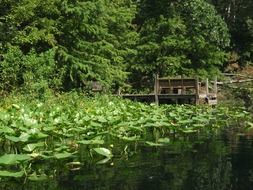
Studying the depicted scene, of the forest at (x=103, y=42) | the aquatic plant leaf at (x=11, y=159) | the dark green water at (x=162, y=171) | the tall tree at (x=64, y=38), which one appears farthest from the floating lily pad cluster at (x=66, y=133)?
the tall tree at (x=64, y=38)

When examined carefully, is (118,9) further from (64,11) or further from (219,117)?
(219,117)

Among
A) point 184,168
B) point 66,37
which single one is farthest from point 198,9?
point 184,168

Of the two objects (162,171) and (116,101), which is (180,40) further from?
(162,171)

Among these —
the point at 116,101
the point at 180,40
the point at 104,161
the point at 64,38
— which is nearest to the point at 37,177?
the point at 104,161

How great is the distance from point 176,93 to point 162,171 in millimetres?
14081

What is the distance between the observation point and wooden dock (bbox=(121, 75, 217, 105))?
65.5 ft

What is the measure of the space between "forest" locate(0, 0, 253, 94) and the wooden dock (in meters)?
1.28

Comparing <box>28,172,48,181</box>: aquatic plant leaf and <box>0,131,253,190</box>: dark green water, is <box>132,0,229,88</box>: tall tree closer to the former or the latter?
<box>0,131,253,190</box>: dark green water

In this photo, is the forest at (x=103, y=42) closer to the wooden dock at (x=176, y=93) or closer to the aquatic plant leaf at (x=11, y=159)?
the wooden dock at (x=176, y=93)

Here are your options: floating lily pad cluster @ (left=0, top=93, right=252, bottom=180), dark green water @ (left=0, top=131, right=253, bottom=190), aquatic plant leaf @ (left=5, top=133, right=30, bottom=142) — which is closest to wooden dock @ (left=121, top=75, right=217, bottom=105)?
floating lily pad cluster @ (left=0, top=93, right=252, bottom=180)

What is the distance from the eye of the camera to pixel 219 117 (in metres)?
15.8

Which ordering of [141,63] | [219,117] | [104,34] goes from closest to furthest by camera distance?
1. [219,117]
2. [104,34]
3. [141,63]

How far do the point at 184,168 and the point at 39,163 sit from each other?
6.85 feet

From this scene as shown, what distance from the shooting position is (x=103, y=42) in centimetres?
1870
